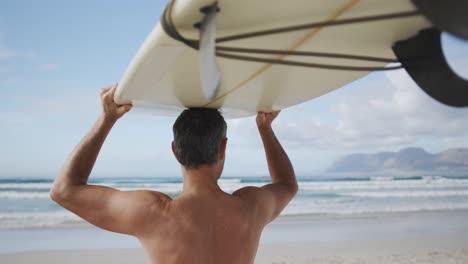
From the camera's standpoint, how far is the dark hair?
1898mm

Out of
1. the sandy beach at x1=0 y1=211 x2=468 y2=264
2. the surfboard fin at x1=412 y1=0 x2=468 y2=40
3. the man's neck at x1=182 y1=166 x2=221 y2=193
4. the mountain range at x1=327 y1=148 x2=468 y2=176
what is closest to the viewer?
the surfboard fin at x1=412 y1=0 x2=468 y2=40

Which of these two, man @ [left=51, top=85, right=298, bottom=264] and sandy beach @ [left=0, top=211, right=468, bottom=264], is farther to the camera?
sandy beach @ [left=0, top=211, right=468, bottom=264]

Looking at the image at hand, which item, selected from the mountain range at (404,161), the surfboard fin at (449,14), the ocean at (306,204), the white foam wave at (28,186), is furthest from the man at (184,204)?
the mountain range at (404,161)

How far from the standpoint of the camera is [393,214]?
43.2ft

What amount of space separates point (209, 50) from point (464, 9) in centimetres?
61

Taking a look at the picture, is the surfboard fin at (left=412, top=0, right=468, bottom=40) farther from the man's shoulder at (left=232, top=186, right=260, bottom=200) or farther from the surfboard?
the man's shoulder at (left=232, top=186, right=260, bottom=200)

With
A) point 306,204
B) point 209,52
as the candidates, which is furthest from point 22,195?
point 209,52

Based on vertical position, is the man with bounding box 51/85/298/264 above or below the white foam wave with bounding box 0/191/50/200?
above

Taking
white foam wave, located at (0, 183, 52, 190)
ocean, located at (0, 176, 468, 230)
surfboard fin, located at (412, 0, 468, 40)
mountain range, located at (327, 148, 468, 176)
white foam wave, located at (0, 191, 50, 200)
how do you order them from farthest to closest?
1. mountain range, located at (327, 148, 468, 176)
2. white foam wave, located at (0, 183, 52, 190)
3. white foam wave, located at (0, 191, 50, 200)
4. ocean, located at (0, 176, 468, 230)
5. surfboard fin, located at (412, 0, 468, 40)

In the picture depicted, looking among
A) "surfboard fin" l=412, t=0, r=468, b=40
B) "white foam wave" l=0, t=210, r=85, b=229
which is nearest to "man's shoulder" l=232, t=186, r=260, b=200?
"surfboard fin" l=412, t=0, r=468, b=40

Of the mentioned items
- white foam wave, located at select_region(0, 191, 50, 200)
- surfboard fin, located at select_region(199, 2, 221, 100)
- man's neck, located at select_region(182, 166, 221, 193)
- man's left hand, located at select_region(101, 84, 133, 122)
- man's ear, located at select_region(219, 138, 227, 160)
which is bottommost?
white foam wave, located at select_region(0, 191, 50, 200)

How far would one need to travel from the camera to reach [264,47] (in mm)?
1510

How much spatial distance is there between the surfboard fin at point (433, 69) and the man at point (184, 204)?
3.00 ft

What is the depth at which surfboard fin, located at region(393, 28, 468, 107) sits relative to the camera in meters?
1.20
